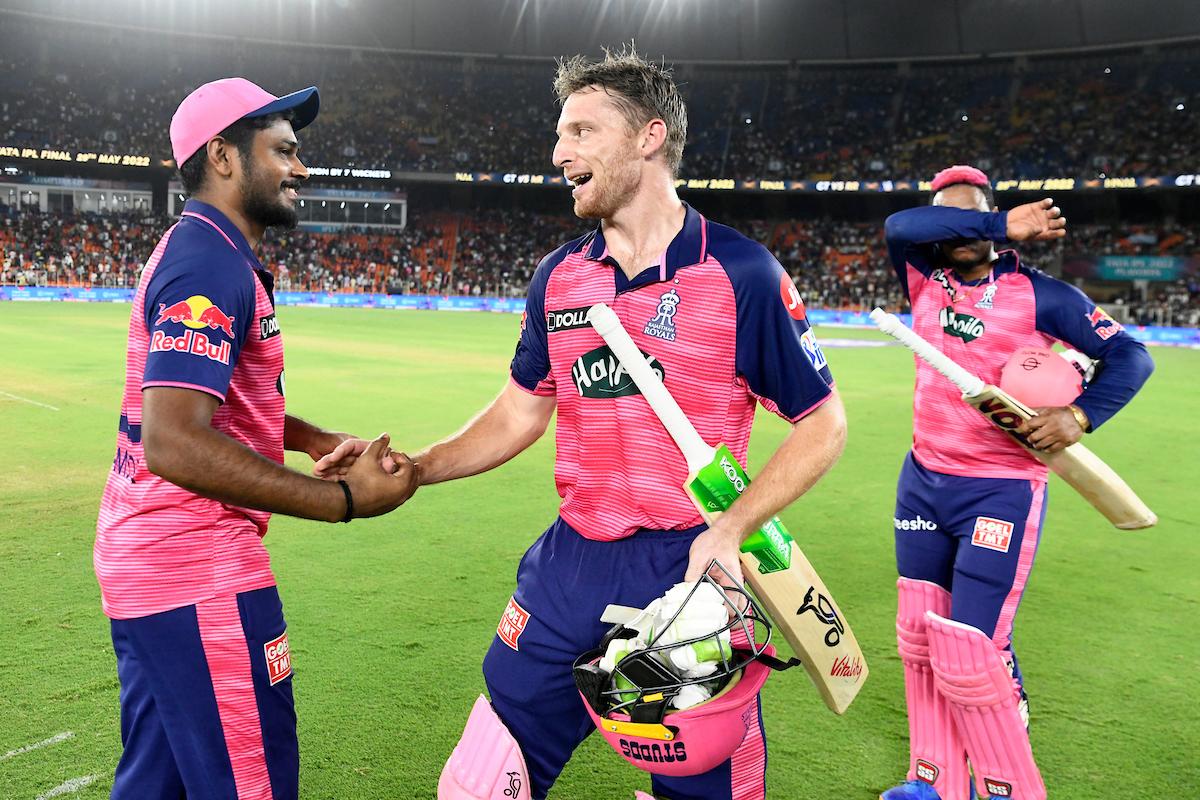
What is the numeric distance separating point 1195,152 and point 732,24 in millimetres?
23256

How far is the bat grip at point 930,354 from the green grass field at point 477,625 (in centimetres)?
182

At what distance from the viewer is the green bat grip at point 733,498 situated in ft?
8.21

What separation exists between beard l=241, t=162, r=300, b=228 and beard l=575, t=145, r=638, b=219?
3.31ft

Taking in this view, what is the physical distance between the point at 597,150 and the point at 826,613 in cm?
153

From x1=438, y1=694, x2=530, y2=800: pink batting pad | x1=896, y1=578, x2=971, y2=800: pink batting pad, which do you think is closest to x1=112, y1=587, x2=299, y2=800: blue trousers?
x1=438, y1=694, x2=530, y2=800: pink batting pad

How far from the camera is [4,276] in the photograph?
126ft

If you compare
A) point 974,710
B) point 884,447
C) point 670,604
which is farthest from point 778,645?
point 884,447

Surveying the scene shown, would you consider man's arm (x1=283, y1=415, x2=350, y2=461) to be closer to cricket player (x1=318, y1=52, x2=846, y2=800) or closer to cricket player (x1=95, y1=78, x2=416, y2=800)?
cricket player (x1=95, y1=78, x2=416, y2=800)

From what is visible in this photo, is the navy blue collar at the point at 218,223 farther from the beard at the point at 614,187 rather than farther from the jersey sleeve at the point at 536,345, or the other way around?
the beard at the point at 614,187

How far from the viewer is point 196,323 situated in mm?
2529

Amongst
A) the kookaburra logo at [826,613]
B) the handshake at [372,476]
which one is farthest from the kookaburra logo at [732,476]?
the handshake at [372,476]

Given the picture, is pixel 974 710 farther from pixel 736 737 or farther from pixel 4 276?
pixel 4 276

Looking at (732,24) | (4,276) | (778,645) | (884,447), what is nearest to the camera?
(778,645)

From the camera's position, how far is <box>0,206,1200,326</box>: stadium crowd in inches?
1646
